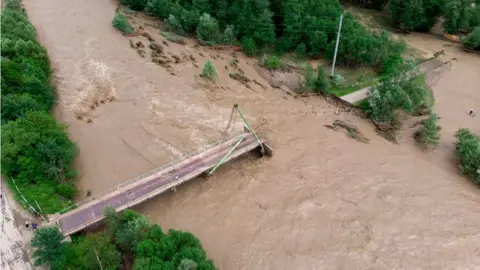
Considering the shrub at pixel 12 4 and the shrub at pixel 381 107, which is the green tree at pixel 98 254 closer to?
the shrub at pixel 381 107

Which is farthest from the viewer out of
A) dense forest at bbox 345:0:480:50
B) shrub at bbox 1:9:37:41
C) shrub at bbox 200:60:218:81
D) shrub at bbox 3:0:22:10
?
shrub at bbox 3:0:22:10

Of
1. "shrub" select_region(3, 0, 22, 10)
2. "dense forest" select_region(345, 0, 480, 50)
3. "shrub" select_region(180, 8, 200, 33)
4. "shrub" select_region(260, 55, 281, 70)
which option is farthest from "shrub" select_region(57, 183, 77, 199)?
"dense forest" select_region(345, 0, 480, 50)

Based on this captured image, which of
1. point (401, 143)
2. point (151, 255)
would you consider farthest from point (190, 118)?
point (401, 143)

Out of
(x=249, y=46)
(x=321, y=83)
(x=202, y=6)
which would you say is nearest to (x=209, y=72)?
(x=249, y=46)

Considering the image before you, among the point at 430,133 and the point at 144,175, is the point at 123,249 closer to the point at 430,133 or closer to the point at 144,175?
the point at 144,175

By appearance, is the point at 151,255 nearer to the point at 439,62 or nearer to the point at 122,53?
the point at 122,53

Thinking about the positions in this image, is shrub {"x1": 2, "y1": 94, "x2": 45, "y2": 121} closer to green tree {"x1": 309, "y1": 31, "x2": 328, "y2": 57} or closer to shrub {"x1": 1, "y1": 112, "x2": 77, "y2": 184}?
shrub {"x1": 1, "y1": 112, "x2": 77, "y2": 184}
